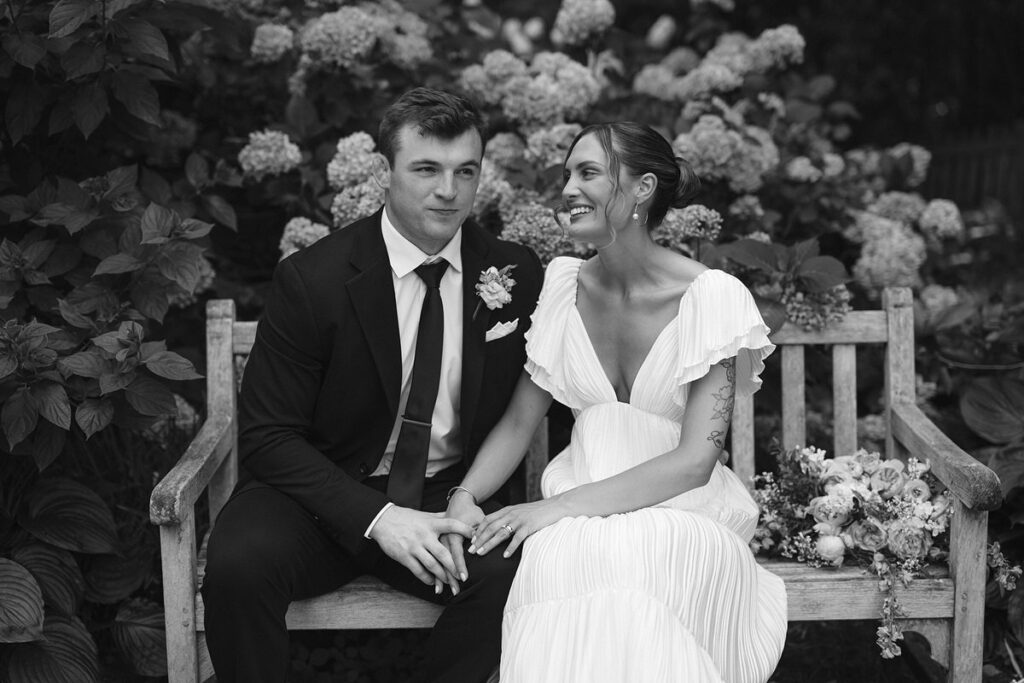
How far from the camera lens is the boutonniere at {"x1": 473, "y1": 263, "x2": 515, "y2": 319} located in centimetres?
353

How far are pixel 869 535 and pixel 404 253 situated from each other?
1689 mm

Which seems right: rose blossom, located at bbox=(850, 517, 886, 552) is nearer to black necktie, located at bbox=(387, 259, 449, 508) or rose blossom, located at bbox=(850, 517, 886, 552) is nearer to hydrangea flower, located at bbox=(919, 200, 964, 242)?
black necktie, located at bbox=(387, 259, 449, 508)

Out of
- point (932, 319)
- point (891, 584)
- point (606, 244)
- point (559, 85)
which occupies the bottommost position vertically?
point (891, 584)

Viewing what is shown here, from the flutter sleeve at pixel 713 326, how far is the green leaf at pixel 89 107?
2.10 metres

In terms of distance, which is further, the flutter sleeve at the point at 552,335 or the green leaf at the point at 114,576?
the green leaf at the point at 114,576

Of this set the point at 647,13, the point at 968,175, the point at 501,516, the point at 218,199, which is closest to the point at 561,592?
the point at 501,516

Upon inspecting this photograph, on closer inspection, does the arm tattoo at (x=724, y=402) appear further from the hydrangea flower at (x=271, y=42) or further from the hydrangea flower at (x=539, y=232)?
the hydrangea flower at (x=271, y=42)

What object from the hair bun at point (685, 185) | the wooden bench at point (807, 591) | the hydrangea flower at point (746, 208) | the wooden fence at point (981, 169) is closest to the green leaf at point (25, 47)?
the wooden bench at point (807, 591)

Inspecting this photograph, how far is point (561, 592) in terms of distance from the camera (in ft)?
9.87

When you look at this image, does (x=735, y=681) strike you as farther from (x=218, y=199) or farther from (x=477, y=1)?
(x=477, y=1)

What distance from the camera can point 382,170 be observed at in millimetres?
3541

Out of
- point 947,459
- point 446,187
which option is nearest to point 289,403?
point 446,187

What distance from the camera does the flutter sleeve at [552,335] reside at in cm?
360

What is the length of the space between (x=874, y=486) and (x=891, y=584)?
34 cm
